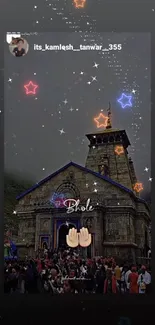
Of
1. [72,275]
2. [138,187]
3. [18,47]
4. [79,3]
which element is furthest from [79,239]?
[79,3]

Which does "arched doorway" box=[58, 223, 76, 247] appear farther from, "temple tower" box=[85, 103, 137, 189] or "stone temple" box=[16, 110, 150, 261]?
"temple tower" box=[85, 103, 137, 189]

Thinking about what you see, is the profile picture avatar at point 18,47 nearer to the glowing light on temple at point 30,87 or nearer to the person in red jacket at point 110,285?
the glowing light on temple at point 30,87

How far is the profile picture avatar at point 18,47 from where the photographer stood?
14.2ft

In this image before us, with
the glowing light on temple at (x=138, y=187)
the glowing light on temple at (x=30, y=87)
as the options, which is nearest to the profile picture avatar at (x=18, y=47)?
the glowing light on temple at (x=30, y=87)

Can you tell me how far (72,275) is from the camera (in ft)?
14.0

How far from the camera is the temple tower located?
4.39 meters

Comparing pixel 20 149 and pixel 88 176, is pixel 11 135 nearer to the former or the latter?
pixel 20 149

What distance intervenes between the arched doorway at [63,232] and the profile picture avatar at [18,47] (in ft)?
5.20

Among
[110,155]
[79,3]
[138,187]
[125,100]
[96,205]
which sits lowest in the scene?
[96,205]

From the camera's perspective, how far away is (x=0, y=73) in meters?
4.36

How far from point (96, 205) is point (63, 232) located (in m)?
0.38

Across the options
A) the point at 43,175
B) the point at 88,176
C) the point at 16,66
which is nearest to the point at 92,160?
the point at 88,176

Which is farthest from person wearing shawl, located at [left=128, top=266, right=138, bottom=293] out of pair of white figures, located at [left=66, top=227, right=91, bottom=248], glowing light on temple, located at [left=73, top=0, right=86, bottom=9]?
glowing light on temple, located at [left=73, top=0, right=86, bottom=9]

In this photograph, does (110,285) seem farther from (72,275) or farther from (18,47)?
(18,47)
